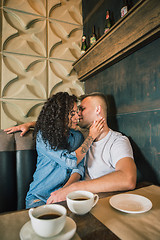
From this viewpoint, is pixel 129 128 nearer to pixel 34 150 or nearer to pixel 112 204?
pixel 112 204

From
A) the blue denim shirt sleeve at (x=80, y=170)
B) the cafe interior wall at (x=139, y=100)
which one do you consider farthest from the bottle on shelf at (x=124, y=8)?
the blue denim shirt sleeve at (x=80, y=170)

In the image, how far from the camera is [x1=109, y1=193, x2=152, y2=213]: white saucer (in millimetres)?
665

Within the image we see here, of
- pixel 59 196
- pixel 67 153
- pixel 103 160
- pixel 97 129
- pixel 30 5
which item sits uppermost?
pixel 30 5

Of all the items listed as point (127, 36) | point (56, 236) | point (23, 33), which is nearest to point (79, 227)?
point (56, 236)

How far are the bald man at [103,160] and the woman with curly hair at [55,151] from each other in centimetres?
13

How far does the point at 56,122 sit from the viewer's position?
125 cm

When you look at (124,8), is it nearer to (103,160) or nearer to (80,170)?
(103,160)

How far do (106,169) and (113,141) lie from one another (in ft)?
0.84

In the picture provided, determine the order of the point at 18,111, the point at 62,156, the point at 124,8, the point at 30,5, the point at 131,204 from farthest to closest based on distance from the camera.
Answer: the point at 30,5 → the point at 18,111 → the point at 124,8 → the point at 62,156 → the point at 131,204

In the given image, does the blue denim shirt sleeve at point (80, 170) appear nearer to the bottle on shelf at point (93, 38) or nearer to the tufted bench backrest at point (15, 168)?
the tufted bench backrest at point (15, 168)

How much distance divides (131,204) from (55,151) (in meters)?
0.65

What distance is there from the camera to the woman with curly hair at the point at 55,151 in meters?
1.18

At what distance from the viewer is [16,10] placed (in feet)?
6.31

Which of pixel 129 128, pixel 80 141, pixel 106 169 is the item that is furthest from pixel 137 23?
pixel 106 169
